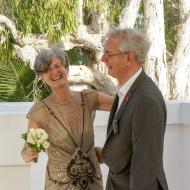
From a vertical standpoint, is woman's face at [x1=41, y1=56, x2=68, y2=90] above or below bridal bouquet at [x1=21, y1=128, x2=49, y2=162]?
above

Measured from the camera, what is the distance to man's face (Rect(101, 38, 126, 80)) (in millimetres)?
1666

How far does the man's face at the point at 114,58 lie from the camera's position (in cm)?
167

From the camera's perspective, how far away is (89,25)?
10828 millimetres

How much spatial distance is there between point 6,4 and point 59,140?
8431 millimetres

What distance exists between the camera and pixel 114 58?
1.68 meters

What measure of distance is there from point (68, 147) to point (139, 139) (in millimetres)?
429

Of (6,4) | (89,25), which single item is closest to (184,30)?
(89,25)

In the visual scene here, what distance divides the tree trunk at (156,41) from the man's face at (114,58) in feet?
26.9

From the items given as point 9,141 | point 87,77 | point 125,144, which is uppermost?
point 125,144

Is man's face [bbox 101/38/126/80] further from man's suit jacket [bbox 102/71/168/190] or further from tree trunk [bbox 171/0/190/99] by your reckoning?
tree trunk [bbox 171/0/190/99]

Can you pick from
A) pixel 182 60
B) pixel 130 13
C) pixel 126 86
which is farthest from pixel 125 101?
pixel 182 60

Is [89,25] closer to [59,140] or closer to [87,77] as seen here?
[87,77]

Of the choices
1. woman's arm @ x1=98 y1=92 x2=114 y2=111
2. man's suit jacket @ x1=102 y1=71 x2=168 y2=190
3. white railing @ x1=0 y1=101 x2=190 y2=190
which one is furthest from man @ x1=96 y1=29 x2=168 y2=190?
white railing @ x1=0 y1=101 x2=190 y2=190

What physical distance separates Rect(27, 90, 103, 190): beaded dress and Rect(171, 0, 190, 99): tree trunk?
859 cm
